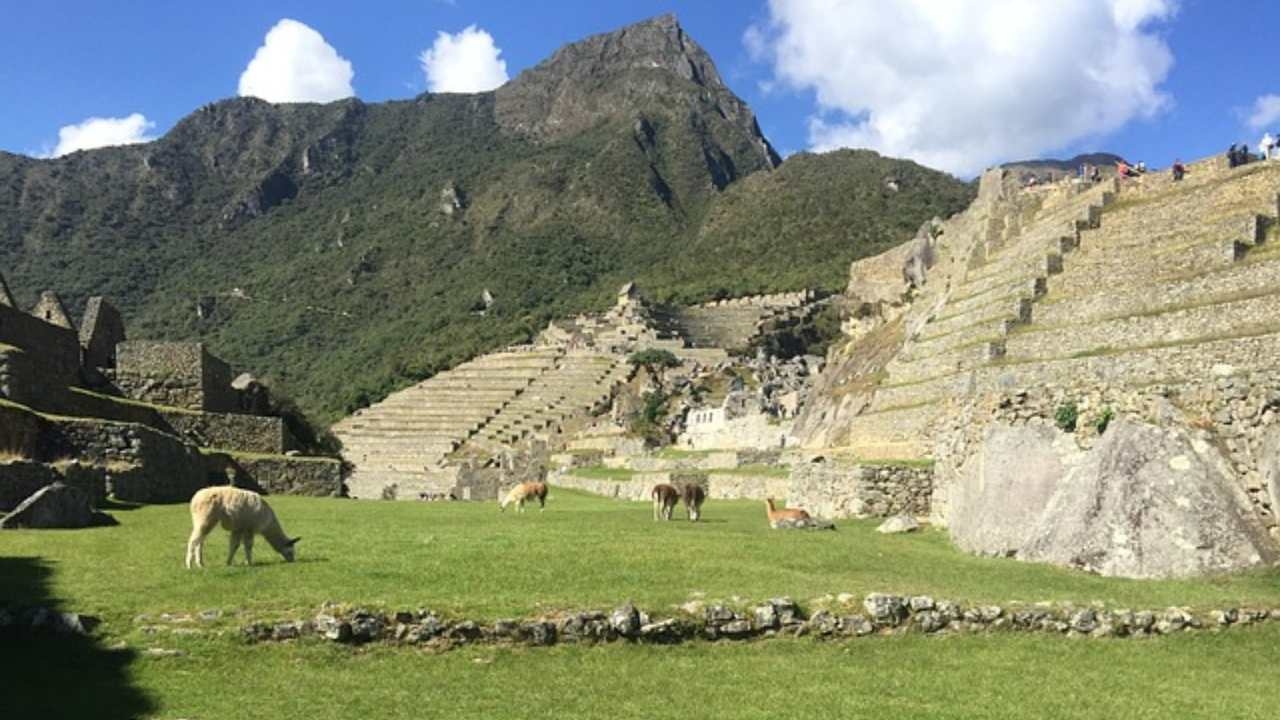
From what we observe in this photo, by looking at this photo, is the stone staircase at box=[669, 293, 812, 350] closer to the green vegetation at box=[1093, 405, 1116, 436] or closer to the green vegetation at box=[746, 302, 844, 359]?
the green vegetation at box=[746, 302, 844, 359]

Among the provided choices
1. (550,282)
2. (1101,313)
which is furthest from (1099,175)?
(550,282)

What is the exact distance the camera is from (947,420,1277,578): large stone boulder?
12805 mm

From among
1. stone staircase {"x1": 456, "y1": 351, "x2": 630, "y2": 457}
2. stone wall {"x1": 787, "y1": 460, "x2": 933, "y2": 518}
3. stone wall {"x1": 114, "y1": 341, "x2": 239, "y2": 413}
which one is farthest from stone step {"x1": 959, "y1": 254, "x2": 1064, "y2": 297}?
stone staircase {"x1": 456, "y1": 351, "x2": 630, "y2": 457}

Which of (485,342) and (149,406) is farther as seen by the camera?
(485,342)

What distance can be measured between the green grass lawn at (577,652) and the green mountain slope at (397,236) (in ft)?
262

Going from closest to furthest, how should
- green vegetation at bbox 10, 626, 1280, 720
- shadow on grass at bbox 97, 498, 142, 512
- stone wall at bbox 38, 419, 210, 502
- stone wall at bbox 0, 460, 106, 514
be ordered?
green vegetation at bbox 10, 626, 1280, 720 < stone wall at bbox 0, 460, 106, 514 < shadow on grass at bbox 97, 498, 142, 512 < stone wall at bbox 38, 419, 210, 502

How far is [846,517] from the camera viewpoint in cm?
2172

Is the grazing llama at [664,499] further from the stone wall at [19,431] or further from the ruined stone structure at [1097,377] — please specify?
the stone wall at [19,431]

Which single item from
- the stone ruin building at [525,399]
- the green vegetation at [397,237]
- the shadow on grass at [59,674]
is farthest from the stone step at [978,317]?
the green vegetation at [397,237]

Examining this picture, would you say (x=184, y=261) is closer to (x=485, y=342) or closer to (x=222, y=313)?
(x=222, y=313)

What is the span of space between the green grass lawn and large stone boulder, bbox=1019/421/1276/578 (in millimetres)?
384

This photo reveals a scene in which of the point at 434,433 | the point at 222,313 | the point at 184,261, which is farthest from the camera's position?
the point at 184,261

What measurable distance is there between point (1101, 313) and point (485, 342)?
9157cm

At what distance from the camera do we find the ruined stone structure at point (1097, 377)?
43.8 feet
